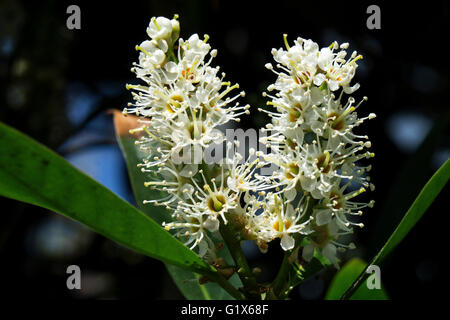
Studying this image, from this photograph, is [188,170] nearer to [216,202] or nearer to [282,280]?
[216,202]

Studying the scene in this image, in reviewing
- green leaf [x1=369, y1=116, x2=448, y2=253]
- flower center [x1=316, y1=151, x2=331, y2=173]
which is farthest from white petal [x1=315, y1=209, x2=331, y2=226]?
green leaf [x1=369, y1=116, x2=448, y2=253]

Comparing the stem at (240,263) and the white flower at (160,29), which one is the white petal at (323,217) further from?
the white flower at (160,29)

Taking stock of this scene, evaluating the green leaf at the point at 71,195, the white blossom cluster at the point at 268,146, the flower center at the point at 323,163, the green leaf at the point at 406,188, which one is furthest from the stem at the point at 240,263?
the green leaf at the point at 406,188

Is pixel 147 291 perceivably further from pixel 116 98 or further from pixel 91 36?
pixel 91 36

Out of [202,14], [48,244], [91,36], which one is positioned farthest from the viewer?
[48,244]

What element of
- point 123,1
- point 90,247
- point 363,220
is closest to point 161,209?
point 363,220

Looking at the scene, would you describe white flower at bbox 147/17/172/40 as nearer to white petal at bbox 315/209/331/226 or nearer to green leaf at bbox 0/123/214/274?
green leaf at bbox 0/123/214/274
